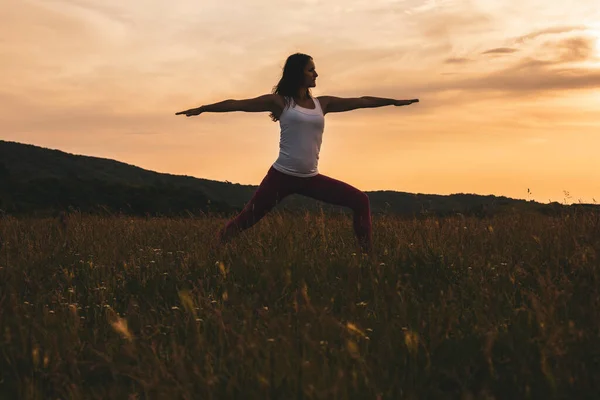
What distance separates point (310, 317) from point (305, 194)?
3.31 m

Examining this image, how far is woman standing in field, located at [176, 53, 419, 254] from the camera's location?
6.25 meters

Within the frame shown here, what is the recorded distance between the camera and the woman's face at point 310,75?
646cm

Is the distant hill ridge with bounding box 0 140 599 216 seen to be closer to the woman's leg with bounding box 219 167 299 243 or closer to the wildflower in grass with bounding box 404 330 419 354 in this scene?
the woman's leg with bounding box 219 167 299 243

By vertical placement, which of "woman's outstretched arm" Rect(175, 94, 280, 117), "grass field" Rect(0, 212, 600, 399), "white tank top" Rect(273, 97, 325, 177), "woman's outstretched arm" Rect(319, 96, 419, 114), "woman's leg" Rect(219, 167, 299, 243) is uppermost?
"woman's outstretched arm" Rect(319, 96, 419, 114)

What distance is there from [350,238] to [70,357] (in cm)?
426

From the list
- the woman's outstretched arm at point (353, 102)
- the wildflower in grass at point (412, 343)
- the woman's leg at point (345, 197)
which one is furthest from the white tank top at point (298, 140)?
the wildflower in grass at point (412, 343)

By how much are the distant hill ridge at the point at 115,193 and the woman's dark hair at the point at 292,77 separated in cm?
256

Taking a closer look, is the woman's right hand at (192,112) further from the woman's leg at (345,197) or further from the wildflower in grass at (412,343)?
the wildflower in grass at (412,343)

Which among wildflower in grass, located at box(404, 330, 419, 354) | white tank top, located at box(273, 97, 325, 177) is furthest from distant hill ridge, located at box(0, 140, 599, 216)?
wildflower in grass, located at box(404, 330, 419, 354)

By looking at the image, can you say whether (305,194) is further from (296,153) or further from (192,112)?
(192,112)

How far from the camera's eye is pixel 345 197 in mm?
6445

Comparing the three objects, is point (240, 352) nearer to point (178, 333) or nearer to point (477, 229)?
point (178, 333)

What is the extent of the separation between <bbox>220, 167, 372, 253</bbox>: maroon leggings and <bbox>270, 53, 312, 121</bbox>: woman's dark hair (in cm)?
66

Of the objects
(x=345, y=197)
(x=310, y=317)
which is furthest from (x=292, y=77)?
(x=310, y=317)
